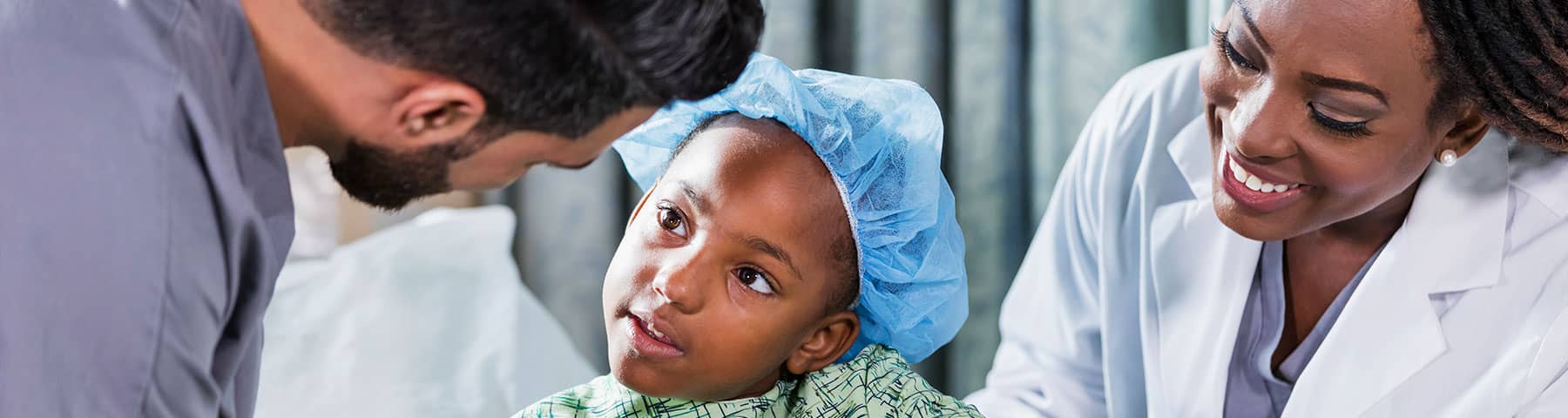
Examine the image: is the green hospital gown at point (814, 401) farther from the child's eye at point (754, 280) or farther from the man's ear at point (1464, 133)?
the man's ear at point (1464, 133)

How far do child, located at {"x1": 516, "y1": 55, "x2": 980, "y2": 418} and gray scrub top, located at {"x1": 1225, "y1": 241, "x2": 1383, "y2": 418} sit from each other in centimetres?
33

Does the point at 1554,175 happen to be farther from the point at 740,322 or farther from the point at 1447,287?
the point at 740,322

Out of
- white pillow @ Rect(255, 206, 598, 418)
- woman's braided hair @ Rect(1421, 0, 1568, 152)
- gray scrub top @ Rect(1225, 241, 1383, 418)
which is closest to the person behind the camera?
woman's braided hair @ Rect(1421, 0, 1568, 152)

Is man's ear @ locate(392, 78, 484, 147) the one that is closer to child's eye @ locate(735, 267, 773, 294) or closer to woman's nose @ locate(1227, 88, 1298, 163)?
child's eye @ locate(735, 267, 773, 294)

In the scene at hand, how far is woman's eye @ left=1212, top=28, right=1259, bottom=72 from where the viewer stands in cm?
129

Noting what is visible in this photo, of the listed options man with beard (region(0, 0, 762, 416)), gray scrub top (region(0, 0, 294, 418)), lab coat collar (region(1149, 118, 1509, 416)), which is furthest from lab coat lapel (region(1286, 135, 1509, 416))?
gray scrub top (region(0, 0, 294, 418))

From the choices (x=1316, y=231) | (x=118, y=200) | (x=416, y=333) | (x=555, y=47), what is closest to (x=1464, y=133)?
(x=1316, y=231)

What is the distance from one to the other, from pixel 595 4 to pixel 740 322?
425 mm

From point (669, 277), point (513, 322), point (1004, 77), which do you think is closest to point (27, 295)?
point (669, 277)

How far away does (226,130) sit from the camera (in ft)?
3.03

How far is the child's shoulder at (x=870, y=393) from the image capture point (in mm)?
1356

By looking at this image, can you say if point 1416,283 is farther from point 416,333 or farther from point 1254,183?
point 416,333

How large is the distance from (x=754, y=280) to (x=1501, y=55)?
2.27ft

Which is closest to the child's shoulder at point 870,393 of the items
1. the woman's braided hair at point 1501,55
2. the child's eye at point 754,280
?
the child's eye at point 754,280
